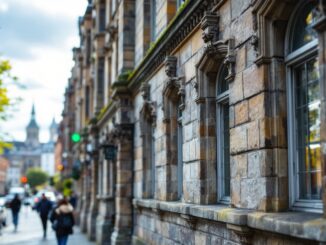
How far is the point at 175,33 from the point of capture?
10.1 m

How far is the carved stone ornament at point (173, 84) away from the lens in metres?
9.77

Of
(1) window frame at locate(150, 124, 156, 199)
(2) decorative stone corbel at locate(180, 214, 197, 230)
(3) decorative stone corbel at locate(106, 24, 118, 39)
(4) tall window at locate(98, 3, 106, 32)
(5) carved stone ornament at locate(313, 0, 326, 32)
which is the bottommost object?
(2) decorative stone corbel at locate(180, 214, 197, 230)

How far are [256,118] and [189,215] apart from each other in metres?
2.81

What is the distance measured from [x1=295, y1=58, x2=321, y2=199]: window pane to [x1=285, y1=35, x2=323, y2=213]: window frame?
39 mm

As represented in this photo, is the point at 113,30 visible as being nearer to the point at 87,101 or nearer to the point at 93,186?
the point at 93,186

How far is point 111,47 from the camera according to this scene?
20656mm

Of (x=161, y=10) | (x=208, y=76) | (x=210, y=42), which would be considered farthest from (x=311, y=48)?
(x=161, y=10)

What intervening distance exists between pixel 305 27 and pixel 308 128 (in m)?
1.09

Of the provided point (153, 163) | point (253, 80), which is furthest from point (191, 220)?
point (153, 163)

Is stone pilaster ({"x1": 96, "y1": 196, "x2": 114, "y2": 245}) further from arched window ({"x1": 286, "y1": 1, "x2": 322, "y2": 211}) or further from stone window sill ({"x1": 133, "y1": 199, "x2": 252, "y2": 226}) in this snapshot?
arched window ({"x1": 286, "y1": 1, "x2": 322, "y2": 211})

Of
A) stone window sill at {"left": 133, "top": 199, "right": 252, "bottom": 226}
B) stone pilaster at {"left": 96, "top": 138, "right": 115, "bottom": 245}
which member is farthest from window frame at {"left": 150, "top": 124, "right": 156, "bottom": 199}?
stone pilaster at {"left": 96, "top": 138, "right": 115, "bottom": 245}

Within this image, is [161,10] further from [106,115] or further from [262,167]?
[106,115]

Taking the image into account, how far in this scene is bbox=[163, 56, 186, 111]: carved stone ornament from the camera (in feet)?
32.1

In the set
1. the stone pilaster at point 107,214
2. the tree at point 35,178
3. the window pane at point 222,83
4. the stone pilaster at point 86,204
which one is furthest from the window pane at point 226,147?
the tree at point 35,178
